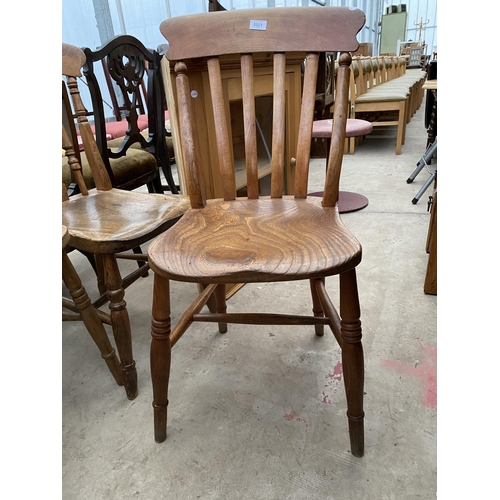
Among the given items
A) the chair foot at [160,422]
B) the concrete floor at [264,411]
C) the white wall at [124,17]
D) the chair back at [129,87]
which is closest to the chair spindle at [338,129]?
the concrete floor at [264,411]

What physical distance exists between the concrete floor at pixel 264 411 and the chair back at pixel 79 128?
0.56 m

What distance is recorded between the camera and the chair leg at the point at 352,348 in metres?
0.74

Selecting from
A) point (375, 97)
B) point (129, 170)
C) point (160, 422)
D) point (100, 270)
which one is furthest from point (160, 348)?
point (375, 97)

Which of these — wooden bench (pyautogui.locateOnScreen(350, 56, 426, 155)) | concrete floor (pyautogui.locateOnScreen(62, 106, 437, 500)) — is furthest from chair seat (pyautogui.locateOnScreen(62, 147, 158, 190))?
wooden bench (pyautogui.locateOnScreen(350, 56, 426, 155))

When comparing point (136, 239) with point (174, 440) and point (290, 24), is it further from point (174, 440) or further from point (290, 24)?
point (290, 24)

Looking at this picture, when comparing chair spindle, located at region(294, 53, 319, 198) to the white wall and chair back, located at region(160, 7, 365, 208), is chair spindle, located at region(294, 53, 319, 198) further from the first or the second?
Result: the white wall

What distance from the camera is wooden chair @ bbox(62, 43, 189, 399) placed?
3.04 ft

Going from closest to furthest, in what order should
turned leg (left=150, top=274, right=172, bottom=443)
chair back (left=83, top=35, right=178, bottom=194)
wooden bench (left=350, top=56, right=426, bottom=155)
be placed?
1. turned leg (left=150, top=274, right=172, bottom=443)
2. chair back (left=83, top=35, right=178, bottom=194)
3. wooden bench (left=350, top=56, right=426, bottom=155)

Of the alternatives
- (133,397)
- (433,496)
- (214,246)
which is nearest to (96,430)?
(133,397)

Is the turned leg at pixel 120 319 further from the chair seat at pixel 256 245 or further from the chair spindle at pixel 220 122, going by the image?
the chair spindle at pixel 220 122

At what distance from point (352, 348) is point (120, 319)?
0.62m

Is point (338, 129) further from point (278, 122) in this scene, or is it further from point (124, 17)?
point (124, 17)

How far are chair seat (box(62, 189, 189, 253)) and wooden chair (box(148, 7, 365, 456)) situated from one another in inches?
4.7

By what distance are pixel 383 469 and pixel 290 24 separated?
42.4 inches
